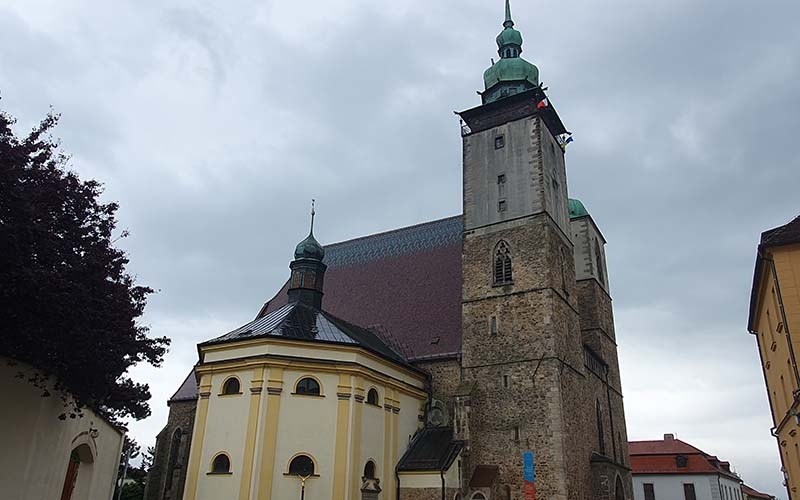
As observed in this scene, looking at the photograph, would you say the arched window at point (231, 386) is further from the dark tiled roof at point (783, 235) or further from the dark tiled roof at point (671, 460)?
the dark tiled roof at point (671, 460)

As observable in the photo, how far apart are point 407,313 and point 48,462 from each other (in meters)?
17.9

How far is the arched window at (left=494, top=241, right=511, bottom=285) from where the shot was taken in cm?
2566

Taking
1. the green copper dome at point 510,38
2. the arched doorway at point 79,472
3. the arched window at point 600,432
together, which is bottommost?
the arched doorway at point 79,472

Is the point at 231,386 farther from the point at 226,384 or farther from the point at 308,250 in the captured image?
the point at 308,250

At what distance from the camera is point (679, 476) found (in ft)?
146

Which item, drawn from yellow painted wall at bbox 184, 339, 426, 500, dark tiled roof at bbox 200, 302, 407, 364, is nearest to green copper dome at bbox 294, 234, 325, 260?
dark tiled roof at bbox 200, 302, 407, 364

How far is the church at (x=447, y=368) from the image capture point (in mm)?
20828

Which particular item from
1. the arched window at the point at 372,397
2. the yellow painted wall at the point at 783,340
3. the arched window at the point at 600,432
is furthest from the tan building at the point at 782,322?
the arched window at the point at 372,397

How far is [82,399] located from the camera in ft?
36.3

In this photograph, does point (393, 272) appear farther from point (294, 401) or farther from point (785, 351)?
point (785, 351)

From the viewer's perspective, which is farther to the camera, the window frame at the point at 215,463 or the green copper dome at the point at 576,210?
the green copper dome at the point at 576,210

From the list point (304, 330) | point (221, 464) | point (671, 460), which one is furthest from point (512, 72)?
point (671, 460)

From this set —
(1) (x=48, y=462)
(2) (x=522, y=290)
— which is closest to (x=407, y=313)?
(2) (x=522, y=290)

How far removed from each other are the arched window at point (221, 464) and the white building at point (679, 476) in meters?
35.0
